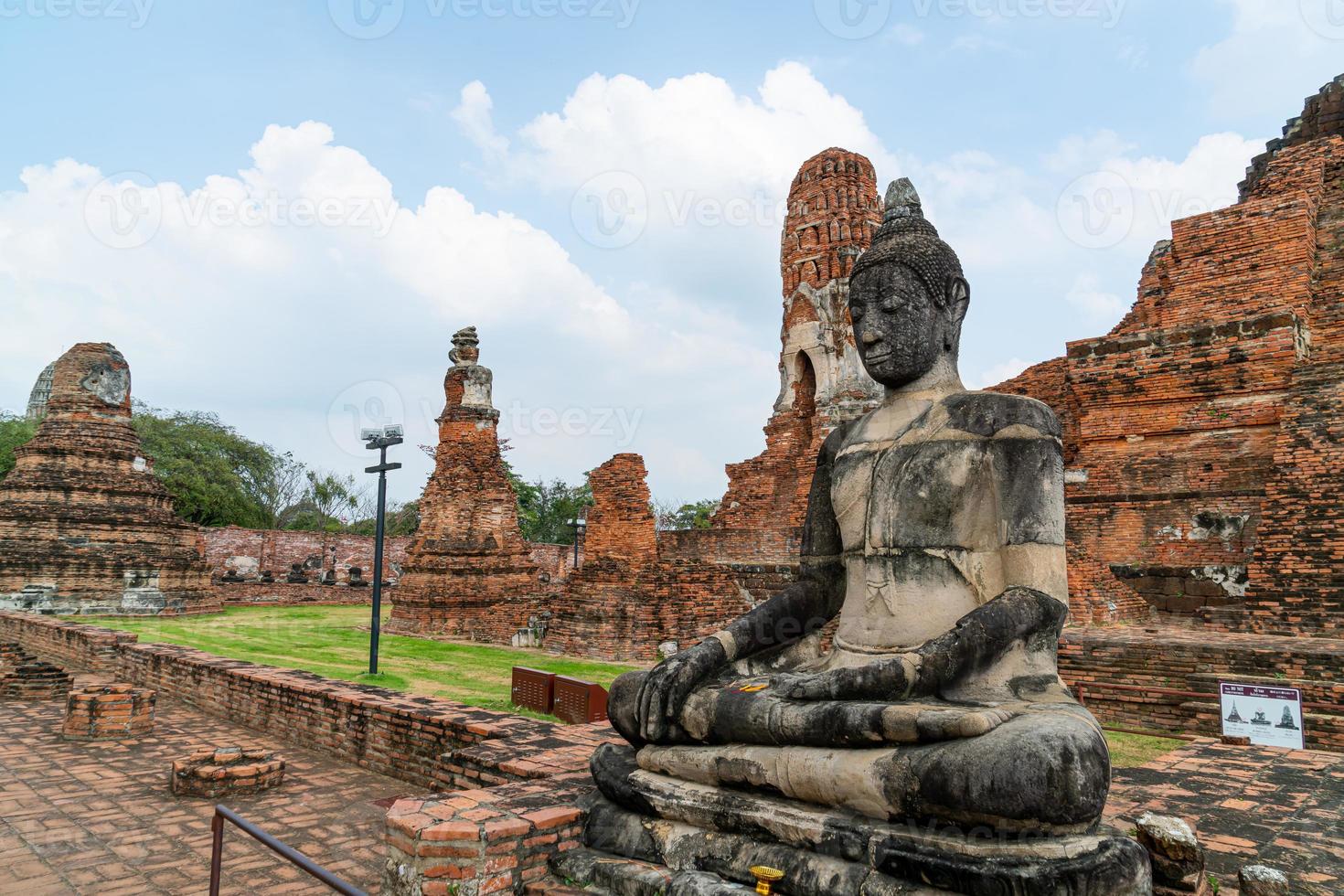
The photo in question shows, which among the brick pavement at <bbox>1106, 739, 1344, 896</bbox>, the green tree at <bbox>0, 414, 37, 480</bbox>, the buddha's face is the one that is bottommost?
the brick pavement at <bbox>1106, 739, 1344, 896</bbox>

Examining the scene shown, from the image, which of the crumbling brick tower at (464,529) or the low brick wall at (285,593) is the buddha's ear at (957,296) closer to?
the crumbling brick tower at (464,529)

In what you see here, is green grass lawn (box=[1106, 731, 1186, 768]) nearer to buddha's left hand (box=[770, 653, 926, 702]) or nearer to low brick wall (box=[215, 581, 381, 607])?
buddha's left hand (box=[770, 653, 926, 702])

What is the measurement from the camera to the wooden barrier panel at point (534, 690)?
24.4 feet

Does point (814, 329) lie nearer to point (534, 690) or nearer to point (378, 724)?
point (534, 690)

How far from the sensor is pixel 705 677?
11.3 ft

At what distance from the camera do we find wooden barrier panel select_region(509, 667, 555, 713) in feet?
24.4

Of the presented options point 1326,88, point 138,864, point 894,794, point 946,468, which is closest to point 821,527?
point 946,468

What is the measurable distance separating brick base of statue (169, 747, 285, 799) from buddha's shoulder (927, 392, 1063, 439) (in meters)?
4.65

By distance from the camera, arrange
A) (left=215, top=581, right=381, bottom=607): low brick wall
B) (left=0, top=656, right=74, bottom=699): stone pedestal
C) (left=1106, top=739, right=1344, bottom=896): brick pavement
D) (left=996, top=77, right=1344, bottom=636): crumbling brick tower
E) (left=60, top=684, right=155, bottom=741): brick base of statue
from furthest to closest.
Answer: (left=215, top=581, right=381, bottom=607): low brick wall → (left=996, top=77, right=1344, bottom=636): crumbling brick tower → (left=0, top=656, right=74, bottom=699): stone pedestal → (left=60, top=684, right=155, bottom=741): brick base of statue → (left=1106, top=739, right=1344, bottom=896): brick pavement

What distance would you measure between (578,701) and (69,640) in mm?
8269

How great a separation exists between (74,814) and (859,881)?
472cm

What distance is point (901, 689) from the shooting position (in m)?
2.83

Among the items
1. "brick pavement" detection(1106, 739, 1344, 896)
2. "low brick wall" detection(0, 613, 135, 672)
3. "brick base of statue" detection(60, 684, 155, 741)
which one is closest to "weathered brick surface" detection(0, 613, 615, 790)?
"brick base of statue" detection(60, 684, 155, 741)

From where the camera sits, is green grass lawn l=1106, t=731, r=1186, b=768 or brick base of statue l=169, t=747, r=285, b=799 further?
green grass lawn l=1106, t=731, r=1186, b=768
